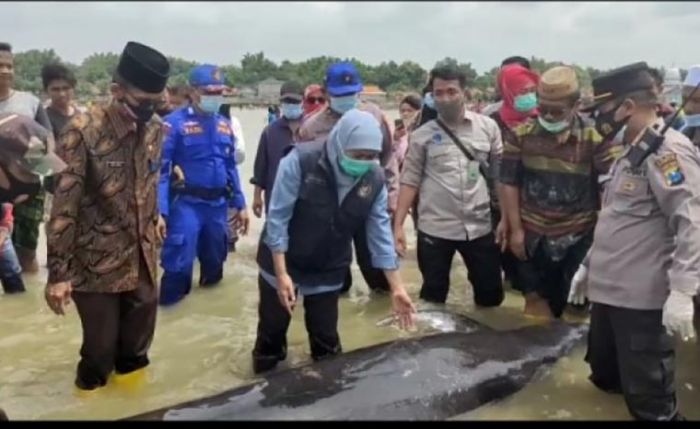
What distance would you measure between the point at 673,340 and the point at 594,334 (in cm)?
60

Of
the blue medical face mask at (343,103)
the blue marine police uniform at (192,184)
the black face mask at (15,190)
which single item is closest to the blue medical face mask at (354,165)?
the black face mask at (15,190)

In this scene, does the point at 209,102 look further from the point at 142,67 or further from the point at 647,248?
the point at 647,248

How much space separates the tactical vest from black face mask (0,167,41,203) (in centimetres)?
135

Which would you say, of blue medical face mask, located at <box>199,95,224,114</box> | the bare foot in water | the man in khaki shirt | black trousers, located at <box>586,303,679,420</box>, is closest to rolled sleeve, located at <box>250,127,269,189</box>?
blue medical face mask, located at <box>199,95,224,114</box>

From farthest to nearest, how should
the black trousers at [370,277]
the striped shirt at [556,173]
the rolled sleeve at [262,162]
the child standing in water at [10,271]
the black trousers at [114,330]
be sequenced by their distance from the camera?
the rolled sleeve at [262,162] → the child standing in water at [10,271] → the black trousers at [370,277] → the striped shirt at [556,173] → the black trousers at [114,330]

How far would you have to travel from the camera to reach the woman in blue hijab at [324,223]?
4.76 m

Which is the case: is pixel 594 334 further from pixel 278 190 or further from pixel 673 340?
pixel 278 190

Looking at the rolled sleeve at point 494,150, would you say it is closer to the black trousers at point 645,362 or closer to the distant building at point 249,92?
the black trousers at point 645,362

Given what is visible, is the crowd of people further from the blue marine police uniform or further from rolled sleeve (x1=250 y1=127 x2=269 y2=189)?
rolled sleeve (x1=250 y1=127 x2=269 y2=189)

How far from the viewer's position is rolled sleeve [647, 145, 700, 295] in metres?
3.87

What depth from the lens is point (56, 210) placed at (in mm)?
4590

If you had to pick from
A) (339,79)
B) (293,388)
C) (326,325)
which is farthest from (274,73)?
(293,388)

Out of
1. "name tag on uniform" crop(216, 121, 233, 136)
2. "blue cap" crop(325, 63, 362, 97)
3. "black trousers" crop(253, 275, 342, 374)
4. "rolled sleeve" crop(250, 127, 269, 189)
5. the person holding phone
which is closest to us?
"black trousers" crop(253, 275, 342, 374)

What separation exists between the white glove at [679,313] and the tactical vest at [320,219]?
1.77 m
